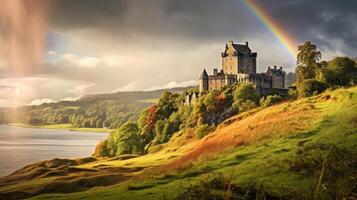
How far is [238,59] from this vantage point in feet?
429

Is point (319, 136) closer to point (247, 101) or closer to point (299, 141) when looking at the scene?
point (299, 141)

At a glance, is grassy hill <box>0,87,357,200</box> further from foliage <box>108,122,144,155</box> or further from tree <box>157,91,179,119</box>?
tree <box>157,91,179,119</box>

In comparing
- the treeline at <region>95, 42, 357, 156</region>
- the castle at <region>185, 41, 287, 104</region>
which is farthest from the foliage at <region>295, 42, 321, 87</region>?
the castle at <region>185, 41, 287, 104</region>

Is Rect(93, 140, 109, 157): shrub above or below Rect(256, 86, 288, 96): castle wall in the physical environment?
below

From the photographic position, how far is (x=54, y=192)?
44719 mm

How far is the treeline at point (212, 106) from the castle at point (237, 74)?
7.53 m

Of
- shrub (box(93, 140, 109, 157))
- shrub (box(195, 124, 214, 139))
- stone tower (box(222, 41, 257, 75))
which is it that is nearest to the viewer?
shrub (box(195, 124, 214, 139))

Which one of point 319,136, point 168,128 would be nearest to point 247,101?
point 168,128

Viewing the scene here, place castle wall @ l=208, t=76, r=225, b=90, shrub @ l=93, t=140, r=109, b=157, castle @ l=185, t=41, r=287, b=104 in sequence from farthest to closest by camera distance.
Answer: castle wall @ l=208, t=76, r=225, b=90
castle @ l=185, t=41, r=287, b=104
shrub @ l=93, t=140, r=109, b=157

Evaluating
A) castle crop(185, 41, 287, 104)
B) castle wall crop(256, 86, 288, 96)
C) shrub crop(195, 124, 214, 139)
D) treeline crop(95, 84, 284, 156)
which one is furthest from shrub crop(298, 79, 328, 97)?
castle crop(185, 41, 287, 104)

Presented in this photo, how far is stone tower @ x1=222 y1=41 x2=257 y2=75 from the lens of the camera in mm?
130625

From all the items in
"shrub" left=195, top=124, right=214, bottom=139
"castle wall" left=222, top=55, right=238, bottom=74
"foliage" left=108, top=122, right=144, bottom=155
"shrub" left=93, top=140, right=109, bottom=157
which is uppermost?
"castle wall" left=222, top=55, right=238, bottom=74

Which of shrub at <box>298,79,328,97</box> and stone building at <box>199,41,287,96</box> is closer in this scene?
shrub at <box>298,79,328,97</box>

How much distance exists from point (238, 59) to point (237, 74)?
201 inches
